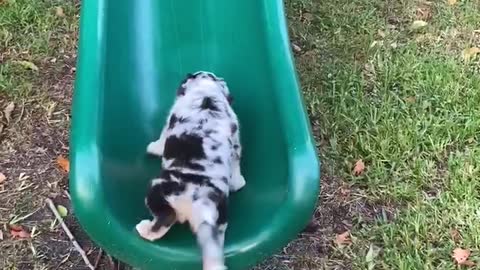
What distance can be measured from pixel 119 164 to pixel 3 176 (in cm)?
84

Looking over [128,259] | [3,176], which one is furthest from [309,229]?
[3,176]

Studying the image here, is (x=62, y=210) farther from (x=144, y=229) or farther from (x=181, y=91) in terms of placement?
(x=144, y=229)

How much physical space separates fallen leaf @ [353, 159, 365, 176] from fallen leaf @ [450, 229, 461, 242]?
1.54 ft

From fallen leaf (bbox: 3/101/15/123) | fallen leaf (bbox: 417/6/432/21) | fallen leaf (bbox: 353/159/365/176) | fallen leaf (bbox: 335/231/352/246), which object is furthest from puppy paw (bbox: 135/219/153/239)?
fallen leaf (bbox: 417/6/432/21)

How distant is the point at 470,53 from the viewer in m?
4.22

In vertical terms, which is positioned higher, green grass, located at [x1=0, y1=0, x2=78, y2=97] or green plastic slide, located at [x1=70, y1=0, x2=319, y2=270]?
green plastic slide, located at [x1=70, y1=0, x2=319, y2=270]

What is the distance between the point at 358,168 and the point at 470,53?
3.63 ft

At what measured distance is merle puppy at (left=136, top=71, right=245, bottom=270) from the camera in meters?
2.57

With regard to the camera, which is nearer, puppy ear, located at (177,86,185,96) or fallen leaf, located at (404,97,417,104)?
puppy ear, located at (177,86,185,96)

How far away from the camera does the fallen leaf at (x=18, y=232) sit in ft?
10.6

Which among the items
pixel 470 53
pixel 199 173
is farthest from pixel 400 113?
pixel 199 173

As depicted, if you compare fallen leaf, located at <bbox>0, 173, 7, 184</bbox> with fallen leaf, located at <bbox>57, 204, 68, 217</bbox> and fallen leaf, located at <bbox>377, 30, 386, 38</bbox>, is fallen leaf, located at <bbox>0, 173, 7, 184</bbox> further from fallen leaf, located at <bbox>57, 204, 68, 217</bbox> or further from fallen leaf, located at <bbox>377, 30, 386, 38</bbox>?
fallen leaf, located at <bbox>377, 30, 386, 38</bbox>

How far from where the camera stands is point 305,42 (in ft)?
14.3

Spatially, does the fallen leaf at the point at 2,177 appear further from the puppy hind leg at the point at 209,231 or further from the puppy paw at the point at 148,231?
the puppy hind leg at the point at 209,231
